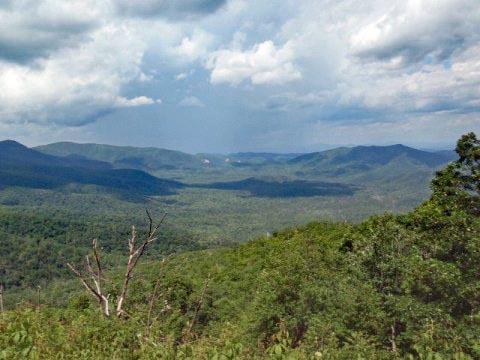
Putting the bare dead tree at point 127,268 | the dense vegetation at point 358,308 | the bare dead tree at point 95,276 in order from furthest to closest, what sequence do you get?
the dense vegetation at point 358,308 < the bare dead tree at point 127,268 < the bare dead tree at point 95,276

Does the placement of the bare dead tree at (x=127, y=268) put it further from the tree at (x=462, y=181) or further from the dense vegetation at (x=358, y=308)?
the tree at (x=462, y=181)

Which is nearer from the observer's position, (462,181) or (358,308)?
(358,308)

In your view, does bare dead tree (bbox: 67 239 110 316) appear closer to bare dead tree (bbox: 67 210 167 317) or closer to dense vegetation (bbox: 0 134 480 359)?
bare dead tree (bbox: 67 210 167 317)

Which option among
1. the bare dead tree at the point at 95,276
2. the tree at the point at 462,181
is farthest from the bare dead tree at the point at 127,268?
the tree at the point at 462,181

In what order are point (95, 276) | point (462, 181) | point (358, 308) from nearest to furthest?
point (95, 276) < point (358, 308) < point (462, 181)

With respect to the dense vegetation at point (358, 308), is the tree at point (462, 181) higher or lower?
higher

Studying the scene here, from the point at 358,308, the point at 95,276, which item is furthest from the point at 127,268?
the point at 358,308

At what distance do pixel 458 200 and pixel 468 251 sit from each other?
9309mm

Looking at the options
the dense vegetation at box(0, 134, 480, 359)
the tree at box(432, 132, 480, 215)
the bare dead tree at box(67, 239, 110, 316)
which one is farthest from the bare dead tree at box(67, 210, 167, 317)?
the tree at box(432, 132, 480, 215)

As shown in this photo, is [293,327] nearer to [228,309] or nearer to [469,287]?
[469,287]

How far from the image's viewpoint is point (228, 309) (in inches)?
2004

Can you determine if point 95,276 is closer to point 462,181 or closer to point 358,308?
point 358,308

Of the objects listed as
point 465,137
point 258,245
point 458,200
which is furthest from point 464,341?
point 258,245

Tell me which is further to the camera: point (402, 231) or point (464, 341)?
point (402, 231)
